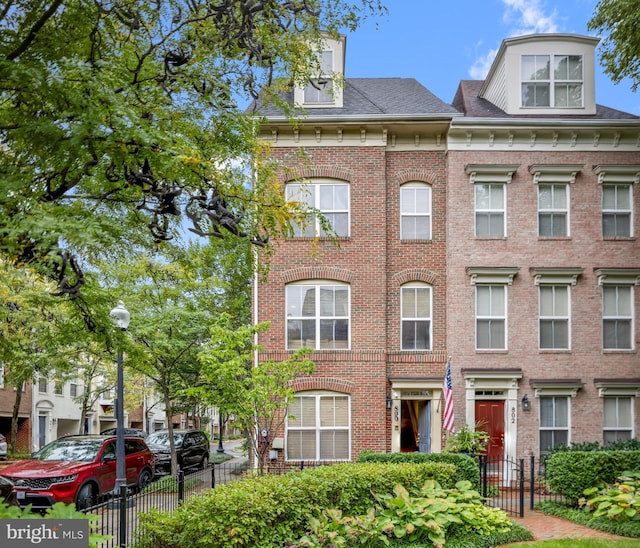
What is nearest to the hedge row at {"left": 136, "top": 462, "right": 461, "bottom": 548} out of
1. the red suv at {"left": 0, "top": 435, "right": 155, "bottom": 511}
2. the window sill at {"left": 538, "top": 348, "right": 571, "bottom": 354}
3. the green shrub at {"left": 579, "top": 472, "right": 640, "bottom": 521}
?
the green shrub at {"left": 579, "top": 472, "right": 640, "bottom": 521}

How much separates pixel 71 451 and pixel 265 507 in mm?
9420

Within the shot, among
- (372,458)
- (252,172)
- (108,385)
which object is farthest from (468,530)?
(108,385)

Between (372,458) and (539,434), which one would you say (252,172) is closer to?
(372,458)

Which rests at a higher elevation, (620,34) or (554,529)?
(620,34)

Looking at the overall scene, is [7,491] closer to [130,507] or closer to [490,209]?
[130,507]

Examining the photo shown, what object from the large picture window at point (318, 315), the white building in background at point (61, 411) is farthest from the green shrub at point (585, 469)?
the white building in background at point (61, 411)

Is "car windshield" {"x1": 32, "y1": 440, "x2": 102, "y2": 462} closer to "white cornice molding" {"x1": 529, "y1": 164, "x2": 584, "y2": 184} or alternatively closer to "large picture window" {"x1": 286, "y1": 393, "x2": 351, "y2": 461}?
"large picture window" {"x1": 286, "y1": 393, "x2": 351, "y2": 461}

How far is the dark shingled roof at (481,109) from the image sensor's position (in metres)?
20.2

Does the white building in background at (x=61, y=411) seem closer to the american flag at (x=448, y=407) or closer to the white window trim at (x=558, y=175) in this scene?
the american flag at (x=448, y=407)

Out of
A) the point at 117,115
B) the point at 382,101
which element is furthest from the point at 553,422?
the point at 117,115

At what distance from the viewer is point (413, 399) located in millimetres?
19484

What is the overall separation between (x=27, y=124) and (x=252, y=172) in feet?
14.3

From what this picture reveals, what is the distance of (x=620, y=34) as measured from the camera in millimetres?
18359

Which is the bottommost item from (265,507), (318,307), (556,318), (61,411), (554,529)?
(61,411)
